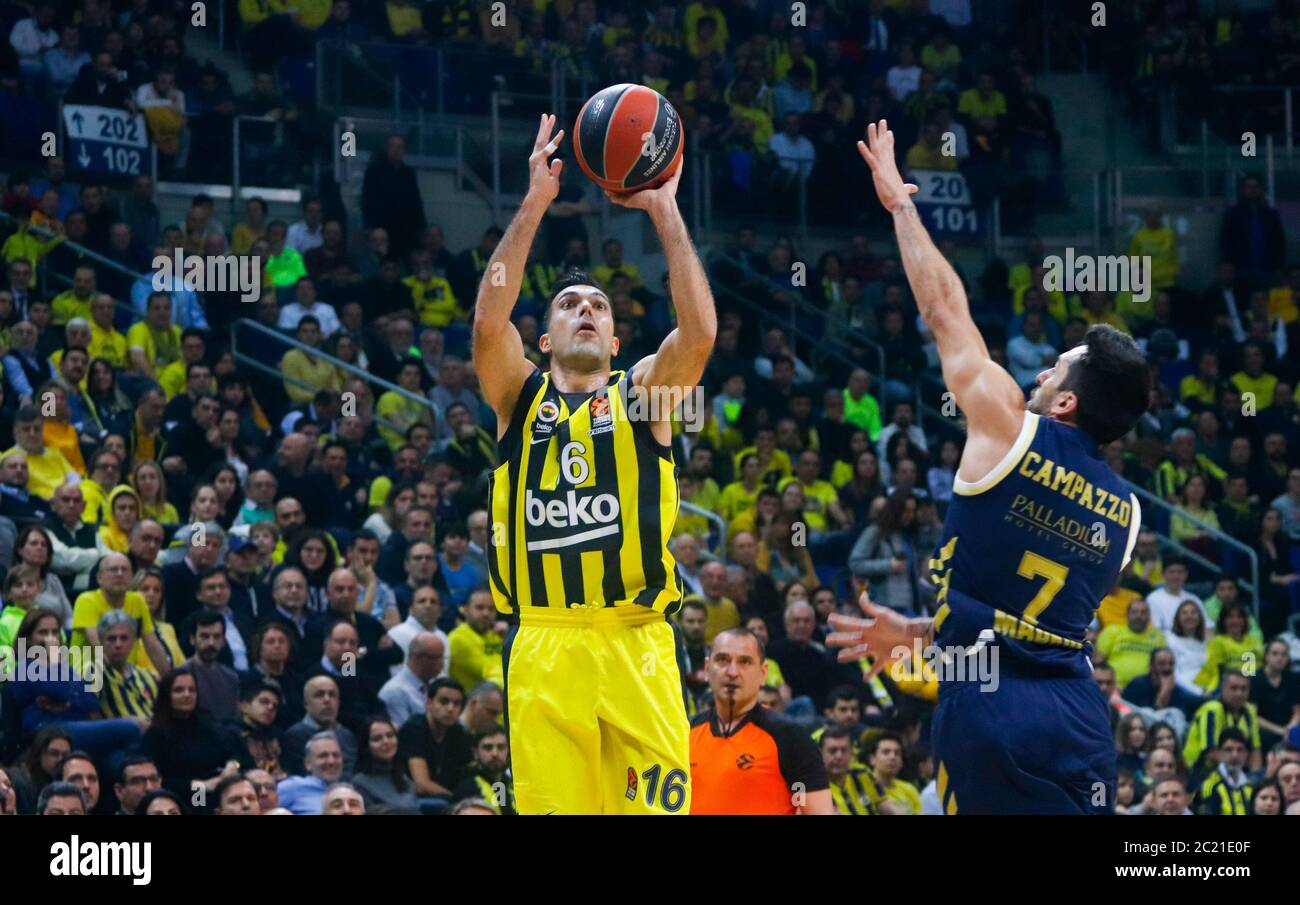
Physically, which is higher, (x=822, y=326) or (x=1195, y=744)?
(x=822, y=326)

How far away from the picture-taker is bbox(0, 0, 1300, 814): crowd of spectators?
10.5 m

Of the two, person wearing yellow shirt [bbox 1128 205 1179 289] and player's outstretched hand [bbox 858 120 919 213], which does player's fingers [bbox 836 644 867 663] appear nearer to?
player's outstretched hand [bbox 858 120 919 213]

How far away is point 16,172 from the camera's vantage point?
14664 mm

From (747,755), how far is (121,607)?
4395 millimetres

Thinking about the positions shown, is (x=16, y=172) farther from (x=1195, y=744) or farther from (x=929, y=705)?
(x=1195, y=744)

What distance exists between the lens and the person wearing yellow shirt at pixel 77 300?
13.7 m

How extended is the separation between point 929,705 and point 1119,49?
981 centimetres

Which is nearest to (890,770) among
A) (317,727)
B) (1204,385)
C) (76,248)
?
(317,727)

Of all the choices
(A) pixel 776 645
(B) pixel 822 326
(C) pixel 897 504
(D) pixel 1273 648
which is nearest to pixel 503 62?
(B) pixel 822 326

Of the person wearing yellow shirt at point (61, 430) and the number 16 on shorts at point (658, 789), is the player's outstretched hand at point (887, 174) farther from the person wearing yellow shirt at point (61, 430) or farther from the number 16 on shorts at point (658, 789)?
the person wearing yellow shirt at point (61, 430)

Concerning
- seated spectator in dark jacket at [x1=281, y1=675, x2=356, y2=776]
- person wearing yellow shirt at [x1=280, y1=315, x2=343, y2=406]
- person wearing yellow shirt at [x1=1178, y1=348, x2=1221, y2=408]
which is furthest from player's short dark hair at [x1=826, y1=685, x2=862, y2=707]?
person wearing yellow shirt at [x1=1178, y1=348, x2=1221, y2=408]

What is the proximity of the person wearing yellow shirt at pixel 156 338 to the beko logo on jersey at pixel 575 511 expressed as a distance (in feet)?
23.4

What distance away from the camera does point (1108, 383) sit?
19.7 ft

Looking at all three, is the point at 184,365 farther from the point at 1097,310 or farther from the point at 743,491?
the point at 1097,310
